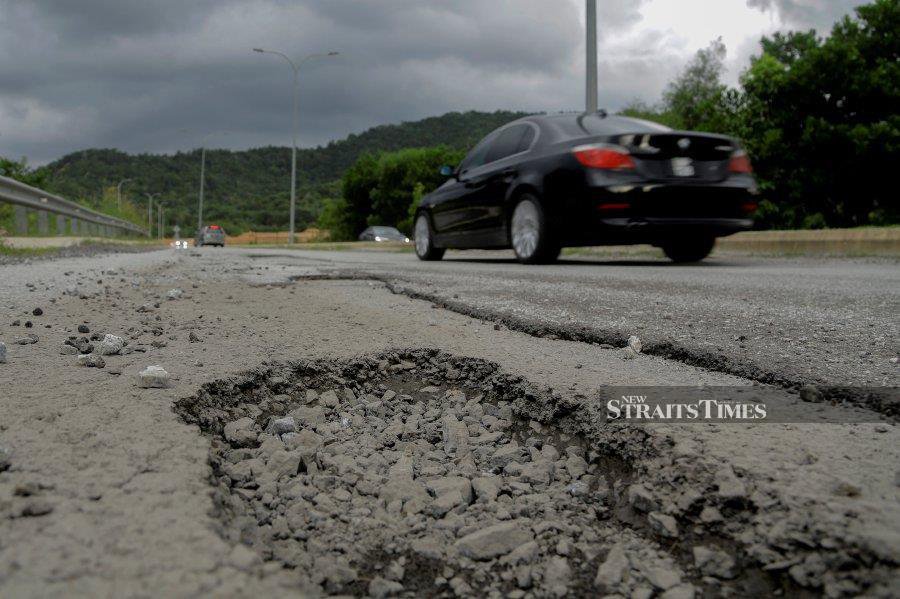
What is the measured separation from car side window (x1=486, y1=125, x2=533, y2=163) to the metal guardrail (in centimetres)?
610

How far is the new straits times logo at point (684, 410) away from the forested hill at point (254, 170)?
2580 inches

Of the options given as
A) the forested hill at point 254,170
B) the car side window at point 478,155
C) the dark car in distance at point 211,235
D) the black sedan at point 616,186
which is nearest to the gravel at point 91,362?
the black sedan at point 616,186

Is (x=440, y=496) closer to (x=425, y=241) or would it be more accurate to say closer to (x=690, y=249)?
(x=690, y=249)

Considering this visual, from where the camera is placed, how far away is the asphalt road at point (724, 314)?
2.04m

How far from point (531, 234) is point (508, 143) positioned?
47.3 inches

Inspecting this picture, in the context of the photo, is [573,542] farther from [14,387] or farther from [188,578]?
[14,387]

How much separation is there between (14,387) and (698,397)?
1.64m

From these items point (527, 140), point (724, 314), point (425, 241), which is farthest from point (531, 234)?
point (724, 314)

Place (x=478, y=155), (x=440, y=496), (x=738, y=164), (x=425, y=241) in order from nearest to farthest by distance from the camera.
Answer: (x=440, y=496), (x=738, y=164), (x=478, y=155), (x=425, y=241)

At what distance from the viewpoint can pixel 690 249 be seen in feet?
24.9

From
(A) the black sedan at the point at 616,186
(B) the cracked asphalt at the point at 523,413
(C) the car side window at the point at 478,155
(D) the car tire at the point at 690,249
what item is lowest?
(B) the cracked asphalt at the point at 523,413

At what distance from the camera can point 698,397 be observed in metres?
1.75

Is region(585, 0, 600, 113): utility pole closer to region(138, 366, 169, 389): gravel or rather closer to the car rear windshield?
the car rear windshield

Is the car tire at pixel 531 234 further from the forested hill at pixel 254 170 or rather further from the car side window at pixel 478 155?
the forested hill at pixel 254 170
